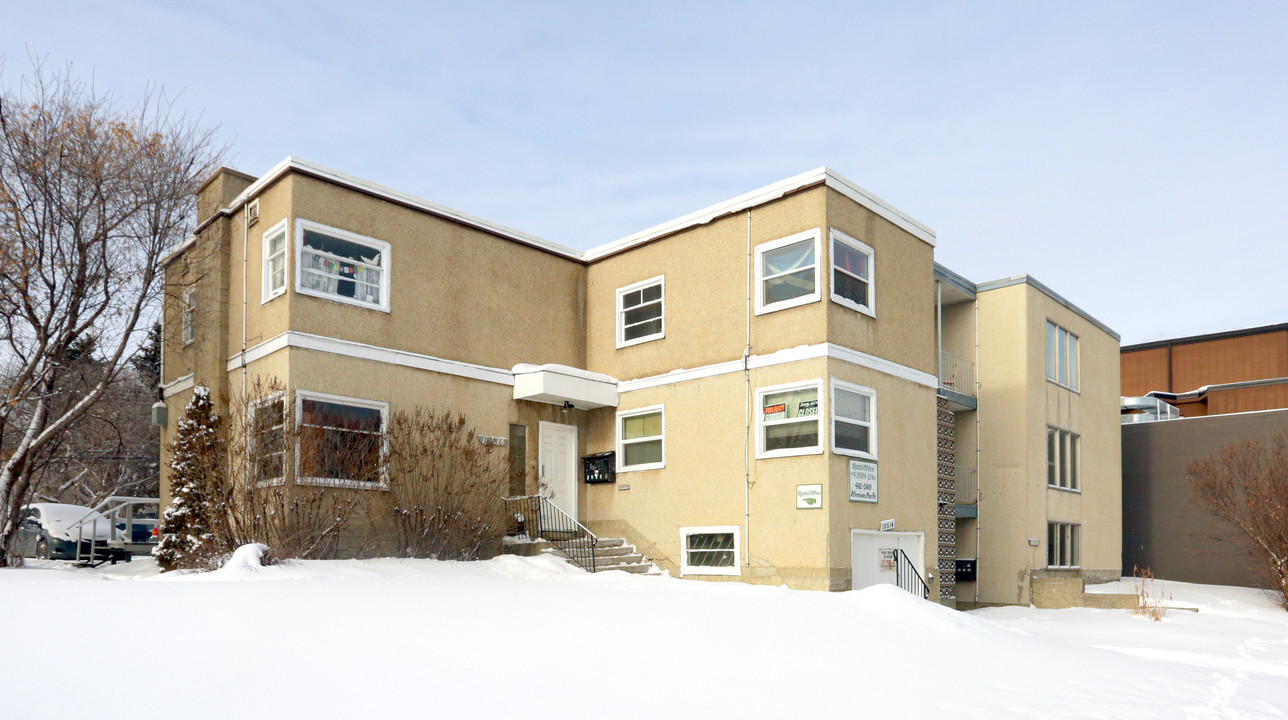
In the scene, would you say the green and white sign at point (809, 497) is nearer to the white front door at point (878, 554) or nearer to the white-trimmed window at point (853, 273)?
the white front door at point (878, 554)

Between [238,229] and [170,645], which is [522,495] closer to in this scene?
[238,229]

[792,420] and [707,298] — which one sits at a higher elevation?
[707,298]

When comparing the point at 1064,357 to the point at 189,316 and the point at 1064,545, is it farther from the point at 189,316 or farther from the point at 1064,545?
the point at 189,316

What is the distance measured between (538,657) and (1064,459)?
767 inches

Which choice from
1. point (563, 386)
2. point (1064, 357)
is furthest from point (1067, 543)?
point (563, 386)

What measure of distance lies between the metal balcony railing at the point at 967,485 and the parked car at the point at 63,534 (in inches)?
692

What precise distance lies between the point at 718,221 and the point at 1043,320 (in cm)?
984

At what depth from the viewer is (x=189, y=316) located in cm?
1873

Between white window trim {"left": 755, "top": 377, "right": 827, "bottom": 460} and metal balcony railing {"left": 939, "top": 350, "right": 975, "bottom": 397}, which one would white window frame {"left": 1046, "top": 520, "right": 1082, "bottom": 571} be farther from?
white window trim {"left": 755, "top": 377, "right": 827, "bottom": 460}

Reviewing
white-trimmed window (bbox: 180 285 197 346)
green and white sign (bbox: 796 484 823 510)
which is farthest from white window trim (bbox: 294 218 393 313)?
green and white sign (bbox: 796 484 823 510)

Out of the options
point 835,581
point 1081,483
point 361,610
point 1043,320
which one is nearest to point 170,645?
point 361,610

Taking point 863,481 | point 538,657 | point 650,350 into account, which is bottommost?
point 538,657

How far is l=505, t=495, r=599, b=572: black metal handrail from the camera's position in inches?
678

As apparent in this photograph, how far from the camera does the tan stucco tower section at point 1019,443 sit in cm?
2175
